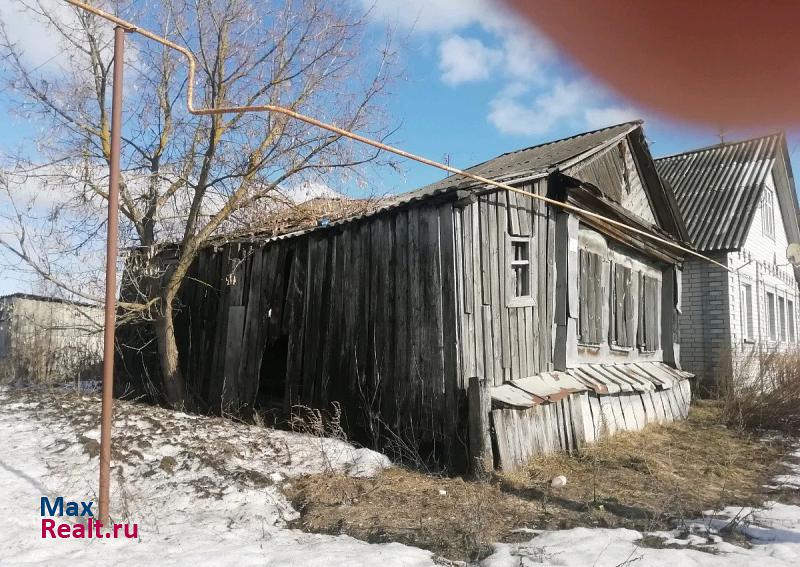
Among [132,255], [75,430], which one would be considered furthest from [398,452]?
[132,255]

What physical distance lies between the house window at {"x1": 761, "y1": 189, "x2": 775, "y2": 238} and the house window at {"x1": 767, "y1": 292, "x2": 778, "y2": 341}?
176 centimetres

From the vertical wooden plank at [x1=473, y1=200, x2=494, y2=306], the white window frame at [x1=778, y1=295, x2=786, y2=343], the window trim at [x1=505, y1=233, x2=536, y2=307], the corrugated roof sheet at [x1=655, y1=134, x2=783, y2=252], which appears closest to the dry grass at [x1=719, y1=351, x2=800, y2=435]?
the corrugated roof sheet at [x1=655, y1=134, x2=783, y2=252]

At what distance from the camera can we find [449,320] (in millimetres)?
6492

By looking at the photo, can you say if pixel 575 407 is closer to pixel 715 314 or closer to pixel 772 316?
pixel 715 314

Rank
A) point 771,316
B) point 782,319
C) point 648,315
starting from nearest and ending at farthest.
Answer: point 648,315
point 771,316
point 782,319

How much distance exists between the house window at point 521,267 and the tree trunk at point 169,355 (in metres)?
5.07

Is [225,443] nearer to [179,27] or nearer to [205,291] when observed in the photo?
[205,291]

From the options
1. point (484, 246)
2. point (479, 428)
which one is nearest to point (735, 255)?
point (484, 246)

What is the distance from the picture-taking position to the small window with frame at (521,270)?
7.54m

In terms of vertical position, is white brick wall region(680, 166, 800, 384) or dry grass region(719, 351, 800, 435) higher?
white brick wall region(680, 166, 800, 384)

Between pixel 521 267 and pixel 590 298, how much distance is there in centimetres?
207

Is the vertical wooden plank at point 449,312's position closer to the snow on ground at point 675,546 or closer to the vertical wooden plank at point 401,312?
the vertical wooden plank at point 401,312

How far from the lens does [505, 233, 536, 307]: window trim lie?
7355 millimetres

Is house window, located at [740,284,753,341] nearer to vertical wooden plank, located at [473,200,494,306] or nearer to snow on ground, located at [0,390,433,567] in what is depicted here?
vertical wooden plank, located at [473,200,494,306]
